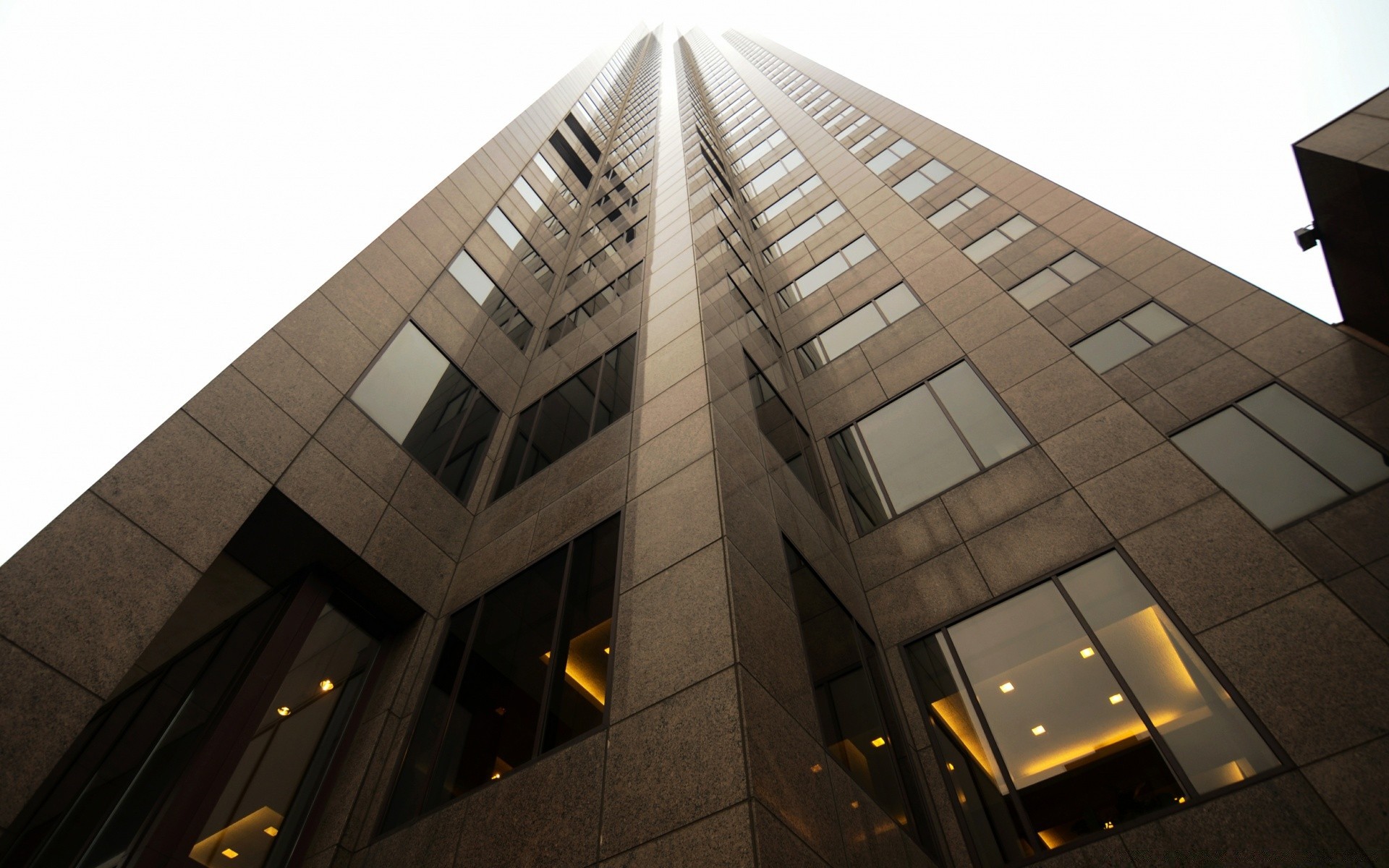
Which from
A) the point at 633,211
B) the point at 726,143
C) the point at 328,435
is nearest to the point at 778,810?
the point at 328,435

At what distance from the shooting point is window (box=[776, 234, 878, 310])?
23938 millimetres

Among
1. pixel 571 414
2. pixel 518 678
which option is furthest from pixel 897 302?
pixel 518 678

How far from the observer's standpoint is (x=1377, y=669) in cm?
847

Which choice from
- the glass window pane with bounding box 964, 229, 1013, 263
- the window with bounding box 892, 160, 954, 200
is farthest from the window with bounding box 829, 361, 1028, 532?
the window with bounding box 892, 160, 954, 200

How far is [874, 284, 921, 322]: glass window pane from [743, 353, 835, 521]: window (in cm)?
525

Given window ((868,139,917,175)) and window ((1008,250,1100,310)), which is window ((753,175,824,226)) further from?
window ((1008,250,1100,310))

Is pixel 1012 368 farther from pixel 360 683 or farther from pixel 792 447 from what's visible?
pixel 360 683

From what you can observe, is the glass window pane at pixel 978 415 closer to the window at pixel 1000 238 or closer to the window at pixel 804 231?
the window at pixel 1000 238

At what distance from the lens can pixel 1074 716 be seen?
9977 millimetres

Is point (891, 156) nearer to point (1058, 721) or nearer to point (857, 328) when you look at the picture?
point (857, 328)

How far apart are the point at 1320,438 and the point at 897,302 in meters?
10.2

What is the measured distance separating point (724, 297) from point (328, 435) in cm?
965

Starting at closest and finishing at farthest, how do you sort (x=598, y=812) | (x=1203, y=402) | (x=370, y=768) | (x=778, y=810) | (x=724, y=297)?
(x=778, y=810), (x=598, y=812), (x=370, y=768), (x=1203, y=402), (x=724, y=297)

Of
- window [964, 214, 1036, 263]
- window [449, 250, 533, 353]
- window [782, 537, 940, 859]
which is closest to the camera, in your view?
window [782, 537, 940, 859]
